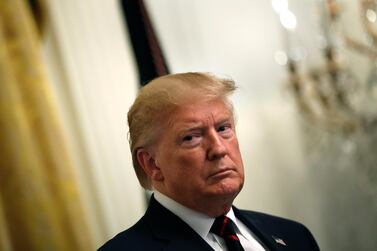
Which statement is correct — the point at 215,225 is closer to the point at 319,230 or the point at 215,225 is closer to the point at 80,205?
the point at 80,205

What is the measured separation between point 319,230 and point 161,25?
1.31 m

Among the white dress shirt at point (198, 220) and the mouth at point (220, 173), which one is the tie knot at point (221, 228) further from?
the mouth at point (220, 173)

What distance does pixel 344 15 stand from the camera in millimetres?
2264

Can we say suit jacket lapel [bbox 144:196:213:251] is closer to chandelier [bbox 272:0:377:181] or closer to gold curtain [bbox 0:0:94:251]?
gold curtain [bbox 0:0:94:251]

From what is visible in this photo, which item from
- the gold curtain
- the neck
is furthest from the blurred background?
the neck

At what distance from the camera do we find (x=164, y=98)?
1.08 m

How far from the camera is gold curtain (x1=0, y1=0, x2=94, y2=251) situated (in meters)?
1.45

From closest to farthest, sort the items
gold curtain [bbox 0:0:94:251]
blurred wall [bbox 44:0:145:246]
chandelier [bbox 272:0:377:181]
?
gold curtain [bbox 0:0:94:251] < blurred wall [bbox 44:0:145:246] < chandelier [bbox 272:0:377:181]

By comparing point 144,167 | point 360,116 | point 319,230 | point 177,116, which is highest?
point 177,116

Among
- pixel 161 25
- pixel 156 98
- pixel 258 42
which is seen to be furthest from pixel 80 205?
pixel 258 42

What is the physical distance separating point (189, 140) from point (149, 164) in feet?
0.41

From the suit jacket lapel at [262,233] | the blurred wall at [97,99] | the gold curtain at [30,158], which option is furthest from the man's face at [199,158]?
the blurred wall at [97,99]

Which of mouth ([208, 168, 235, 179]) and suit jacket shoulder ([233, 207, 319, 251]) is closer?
mouth ([208, 168, 235, 179])

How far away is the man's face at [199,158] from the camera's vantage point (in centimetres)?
106
